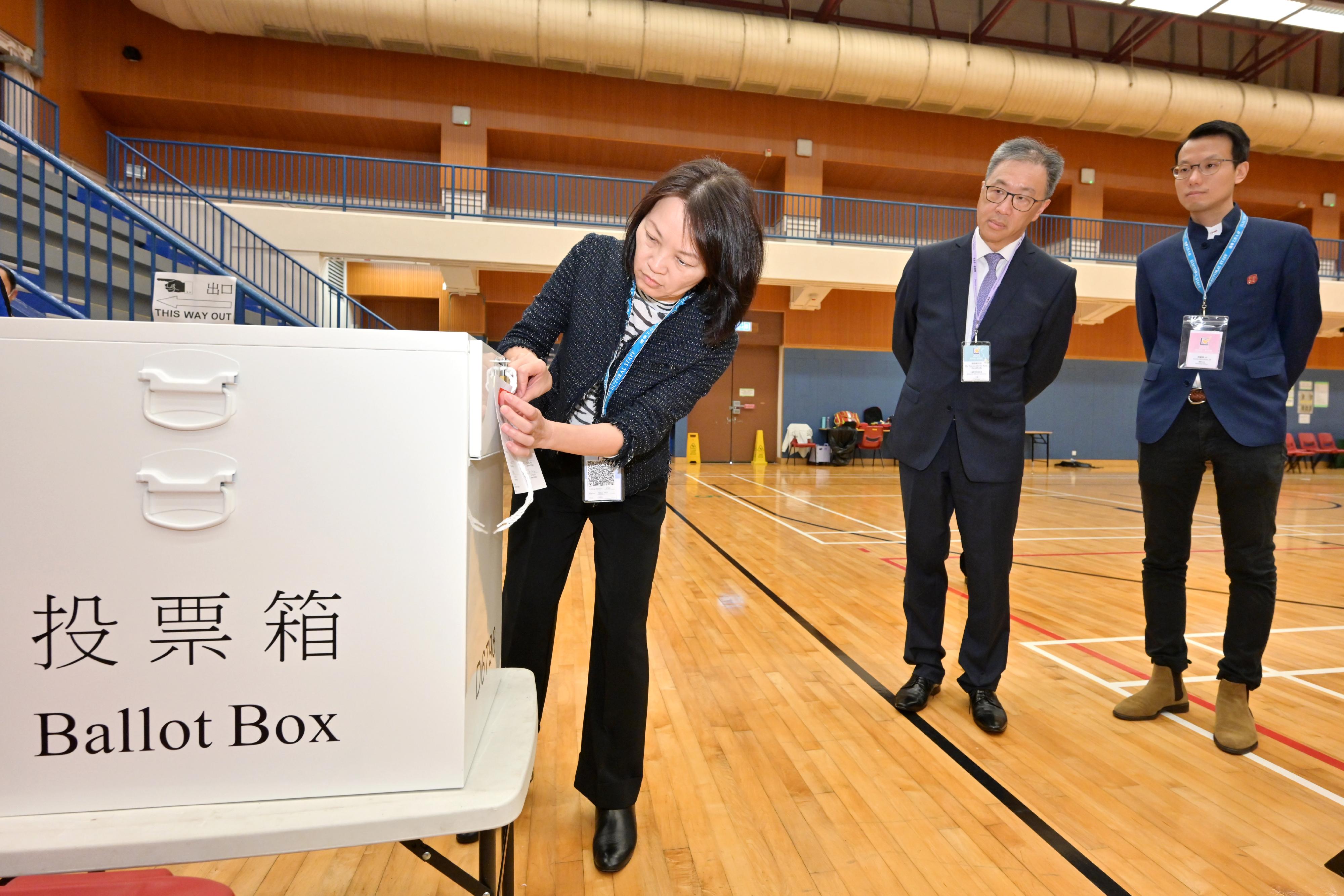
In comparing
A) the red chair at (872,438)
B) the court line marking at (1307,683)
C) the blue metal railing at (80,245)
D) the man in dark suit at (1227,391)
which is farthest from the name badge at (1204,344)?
the red chair at (872,438)

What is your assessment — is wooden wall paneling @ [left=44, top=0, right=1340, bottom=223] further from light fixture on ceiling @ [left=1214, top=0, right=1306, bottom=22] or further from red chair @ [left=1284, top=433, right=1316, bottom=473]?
red chair @ [left=1284, top=433, right=1316, bottom=473]

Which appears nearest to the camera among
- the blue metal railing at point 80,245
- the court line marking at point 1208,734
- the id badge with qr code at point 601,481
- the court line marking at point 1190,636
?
the id badge with qr code at point 601,481

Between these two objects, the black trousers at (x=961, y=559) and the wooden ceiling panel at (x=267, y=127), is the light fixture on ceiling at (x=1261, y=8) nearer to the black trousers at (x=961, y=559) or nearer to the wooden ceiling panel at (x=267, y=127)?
the wooden ceiling panel at (x=267, y=127)

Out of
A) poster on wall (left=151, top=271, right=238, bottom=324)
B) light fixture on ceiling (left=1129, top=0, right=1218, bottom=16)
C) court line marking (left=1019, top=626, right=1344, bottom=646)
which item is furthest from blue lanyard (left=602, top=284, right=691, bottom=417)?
light fixture on ceiling (left=1129, top=0, right=1218, bottom=16)

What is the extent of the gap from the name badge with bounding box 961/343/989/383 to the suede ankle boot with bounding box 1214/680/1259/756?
1.08m

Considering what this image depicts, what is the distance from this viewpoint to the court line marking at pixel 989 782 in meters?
1.30

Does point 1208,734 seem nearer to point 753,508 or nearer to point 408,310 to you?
point 753,508

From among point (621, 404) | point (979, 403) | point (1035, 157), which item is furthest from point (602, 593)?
point (1035, 157)

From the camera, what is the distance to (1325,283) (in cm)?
1132

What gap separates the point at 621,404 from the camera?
1188 mm

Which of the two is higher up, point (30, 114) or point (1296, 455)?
point (30, 114)

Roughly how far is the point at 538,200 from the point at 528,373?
1177 centimetres

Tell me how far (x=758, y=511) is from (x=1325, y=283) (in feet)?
37.4

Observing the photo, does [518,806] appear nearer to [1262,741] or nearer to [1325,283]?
[1262,741]
